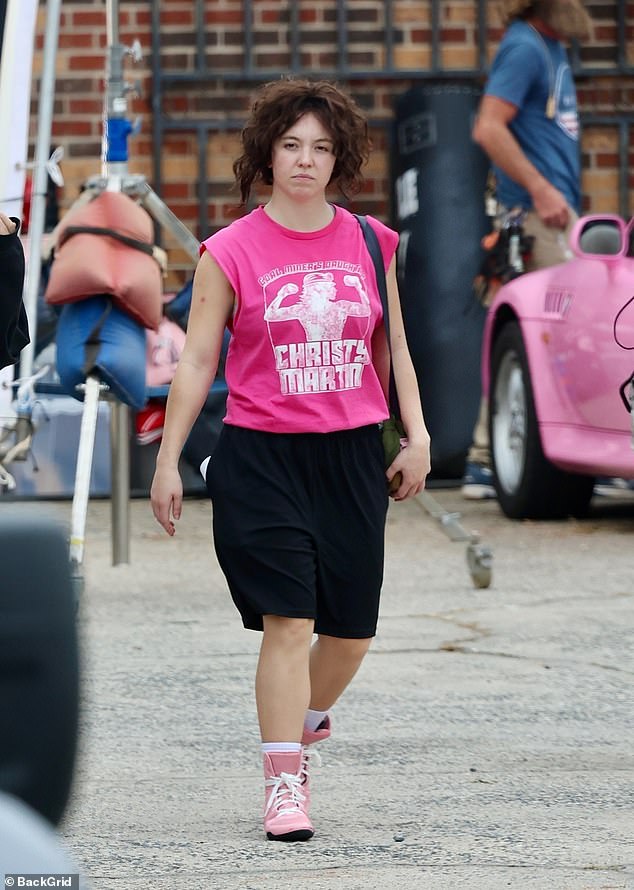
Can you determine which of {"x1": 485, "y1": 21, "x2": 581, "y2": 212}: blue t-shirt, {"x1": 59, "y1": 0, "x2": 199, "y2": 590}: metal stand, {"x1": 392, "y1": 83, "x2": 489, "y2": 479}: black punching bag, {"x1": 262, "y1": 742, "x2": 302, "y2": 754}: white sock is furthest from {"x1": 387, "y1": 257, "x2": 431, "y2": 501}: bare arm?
{"x1": 392, "y1": 83, "x2": 489, "y2": 479}: black punching bag

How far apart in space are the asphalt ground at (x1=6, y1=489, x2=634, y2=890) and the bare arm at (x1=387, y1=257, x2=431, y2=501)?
2.08 feet

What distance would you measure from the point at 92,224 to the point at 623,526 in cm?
288

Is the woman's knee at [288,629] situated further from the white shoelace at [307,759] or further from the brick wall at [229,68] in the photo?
the brick wall at [229,68]

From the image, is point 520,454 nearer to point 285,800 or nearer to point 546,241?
point 546,241

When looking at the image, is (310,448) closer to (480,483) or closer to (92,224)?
(92,224)

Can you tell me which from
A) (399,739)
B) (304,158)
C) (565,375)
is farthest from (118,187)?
(304,158)

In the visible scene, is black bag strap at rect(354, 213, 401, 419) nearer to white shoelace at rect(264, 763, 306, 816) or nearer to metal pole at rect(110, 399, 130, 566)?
white shoelace at rect(264, 763, 306, 816)

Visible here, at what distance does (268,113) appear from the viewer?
3.91m

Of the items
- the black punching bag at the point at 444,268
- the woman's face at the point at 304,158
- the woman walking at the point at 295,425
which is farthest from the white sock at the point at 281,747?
the black punching bag at the point at 444,268

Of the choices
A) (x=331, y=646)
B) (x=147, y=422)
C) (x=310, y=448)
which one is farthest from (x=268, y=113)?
(x=147, y=422)

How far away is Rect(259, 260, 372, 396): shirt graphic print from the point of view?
381 centimetres

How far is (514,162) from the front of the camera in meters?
8.51

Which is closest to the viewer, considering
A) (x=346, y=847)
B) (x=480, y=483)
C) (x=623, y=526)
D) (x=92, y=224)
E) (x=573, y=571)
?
(x=346, y=847)
